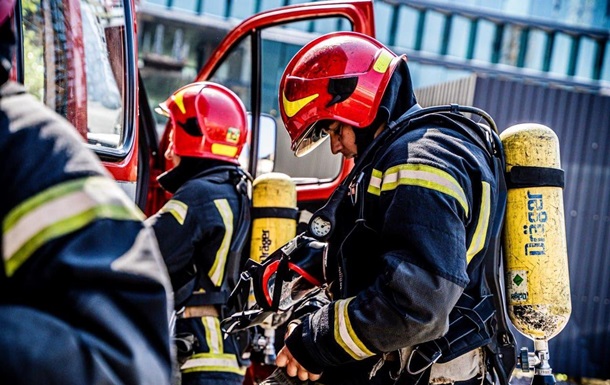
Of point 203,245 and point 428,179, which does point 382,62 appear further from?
point 203,245

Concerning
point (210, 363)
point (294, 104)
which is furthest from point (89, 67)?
point (210, 363)

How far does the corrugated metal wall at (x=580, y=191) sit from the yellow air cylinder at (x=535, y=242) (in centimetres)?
778

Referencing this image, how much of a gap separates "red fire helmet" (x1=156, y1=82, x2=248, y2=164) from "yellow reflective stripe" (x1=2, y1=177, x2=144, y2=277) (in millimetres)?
3086

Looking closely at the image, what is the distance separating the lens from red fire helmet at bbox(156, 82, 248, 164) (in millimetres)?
4195

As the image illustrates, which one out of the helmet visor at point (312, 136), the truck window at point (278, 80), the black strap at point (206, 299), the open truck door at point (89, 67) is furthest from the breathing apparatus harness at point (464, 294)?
the truck window at point (278, 80)

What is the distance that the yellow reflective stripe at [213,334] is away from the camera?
151 inches

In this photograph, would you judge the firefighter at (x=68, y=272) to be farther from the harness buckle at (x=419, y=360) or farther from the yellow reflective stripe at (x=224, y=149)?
the yellow reflective stripe at (x=224, y=149)

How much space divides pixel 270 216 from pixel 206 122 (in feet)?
1.94

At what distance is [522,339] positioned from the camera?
32.9 ft

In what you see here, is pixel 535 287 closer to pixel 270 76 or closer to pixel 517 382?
pixel 517 382

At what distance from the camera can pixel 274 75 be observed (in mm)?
5406

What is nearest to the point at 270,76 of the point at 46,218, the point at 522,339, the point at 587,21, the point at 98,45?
→ the point at 98,45

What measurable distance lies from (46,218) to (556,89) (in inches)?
399

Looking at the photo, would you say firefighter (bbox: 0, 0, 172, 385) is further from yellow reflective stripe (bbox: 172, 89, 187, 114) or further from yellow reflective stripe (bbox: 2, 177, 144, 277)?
yellow reflective stripe (bbox: 172, 89, 187, 114)
